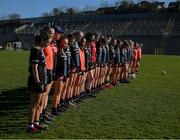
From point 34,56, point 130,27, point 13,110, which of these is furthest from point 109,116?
point 130,27

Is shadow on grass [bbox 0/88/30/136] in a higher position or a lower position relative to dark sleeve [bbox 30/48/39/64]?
lower

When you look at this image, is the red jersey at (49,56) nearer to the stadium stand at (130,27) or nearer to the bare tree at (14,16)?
the stadium stand at (130,27)

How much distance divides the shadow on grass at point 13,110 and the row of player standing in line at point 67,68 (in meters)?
0.45

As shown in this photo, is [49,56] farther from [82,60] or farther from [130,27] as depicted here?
[130,27]

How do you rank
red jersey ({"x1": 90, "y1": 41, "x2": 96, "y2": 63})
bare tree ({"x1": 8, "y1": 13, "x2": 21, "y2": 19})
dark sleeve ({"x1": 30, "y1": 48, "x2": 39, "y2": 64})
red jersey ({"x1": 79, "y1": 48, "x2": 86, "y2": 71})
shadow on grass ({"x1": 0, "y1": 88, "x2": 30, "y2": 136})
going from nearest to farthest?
1. dark sleeve ({"x1": 30, "y1": 48, "x2": 39, "y2": 64})
2. shadow on grass ({"x1": 0, "y1": 88, "x2": 30, "y2": 136})
3. red jersey ({"x1": 79, "y1": 48, "x2": 86, "y2": 71})
4. red jersey ({"x1": 90, "y1": 41, "x2": 96, "y2": 63})
5. bare tree ({"x1": 8, "y1": 13, "x2": 21, "y2": 19})

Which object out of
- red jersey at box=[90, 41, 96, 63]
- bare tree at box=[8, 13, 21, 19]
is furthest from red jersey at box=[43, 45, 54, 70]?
bare tree at box=[8, 13, 21, 19]

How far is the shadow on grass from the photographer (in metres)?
8.70

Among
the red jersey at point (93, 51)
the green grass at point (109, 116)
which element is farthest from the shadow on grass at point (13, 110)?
the red jersey at point (93, 51)

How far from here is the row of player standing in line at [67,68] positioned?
8453mm

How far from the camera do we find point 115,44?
53.2 feet

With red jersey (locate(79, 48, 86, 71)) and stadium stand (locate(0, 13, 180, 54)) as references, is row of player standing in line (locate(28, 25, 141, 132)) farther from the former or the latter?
stadium stand (locate(0, 13, 180, 54))

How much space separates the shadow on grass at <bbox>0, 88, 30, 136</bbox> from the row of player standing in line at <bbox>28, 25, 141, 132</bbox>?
0.45 meters

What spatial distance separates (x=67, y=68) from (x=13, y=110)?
1.65m

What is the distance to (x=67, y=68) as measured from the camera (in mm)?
10266
